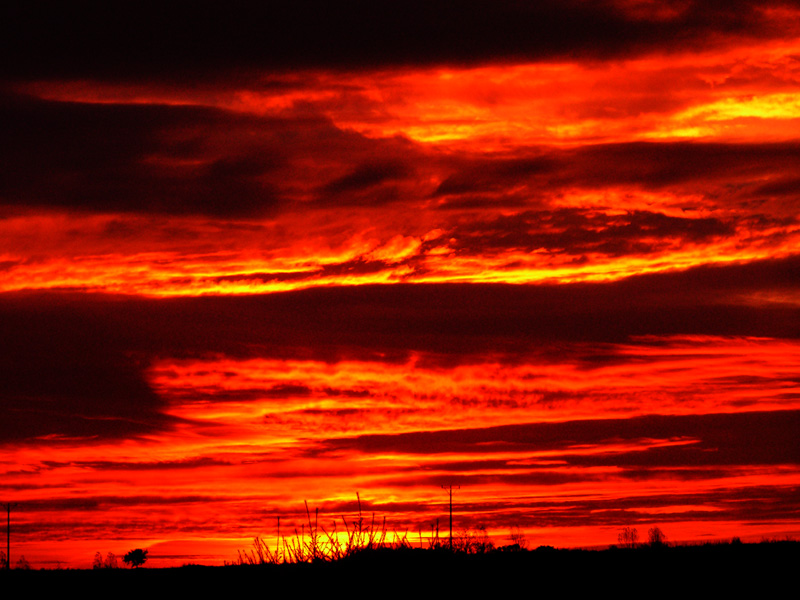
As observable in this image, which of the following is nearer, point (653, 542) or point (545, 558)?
point (545, 558)

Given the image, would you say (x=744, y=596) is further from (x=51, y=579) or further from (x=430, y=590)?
(x=51, y=579)

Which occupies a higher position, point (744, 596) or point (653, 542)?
point (653, 542)

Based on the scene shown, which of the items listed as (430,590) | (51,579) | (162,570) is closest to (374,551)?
(430,590)

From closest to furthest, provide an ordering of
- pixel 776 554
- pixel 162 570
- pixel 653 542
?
pixel 776 554 → pixel 162 570 → pixel 653 542

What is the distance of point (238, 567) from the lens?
65.5ft

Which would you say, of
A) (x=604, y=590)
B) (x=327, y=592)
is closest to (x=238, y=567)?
(x=327, y=592)

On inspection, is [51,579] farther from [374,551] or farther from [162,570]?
[374,551]

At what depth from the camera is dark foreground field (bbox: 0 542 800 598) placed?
16.5 metres

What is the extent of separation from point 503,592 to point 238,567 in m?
5.58

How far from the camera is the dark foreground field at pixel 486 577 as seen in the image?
16.5m

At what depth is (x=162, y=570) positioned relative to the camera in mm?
21188

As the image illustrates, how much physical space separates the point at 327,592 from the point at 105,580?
5.05 meters

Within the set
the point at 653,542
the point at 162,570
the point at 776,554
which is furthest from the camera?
the point at 653,542

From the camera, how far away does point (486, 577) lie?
17578mm
